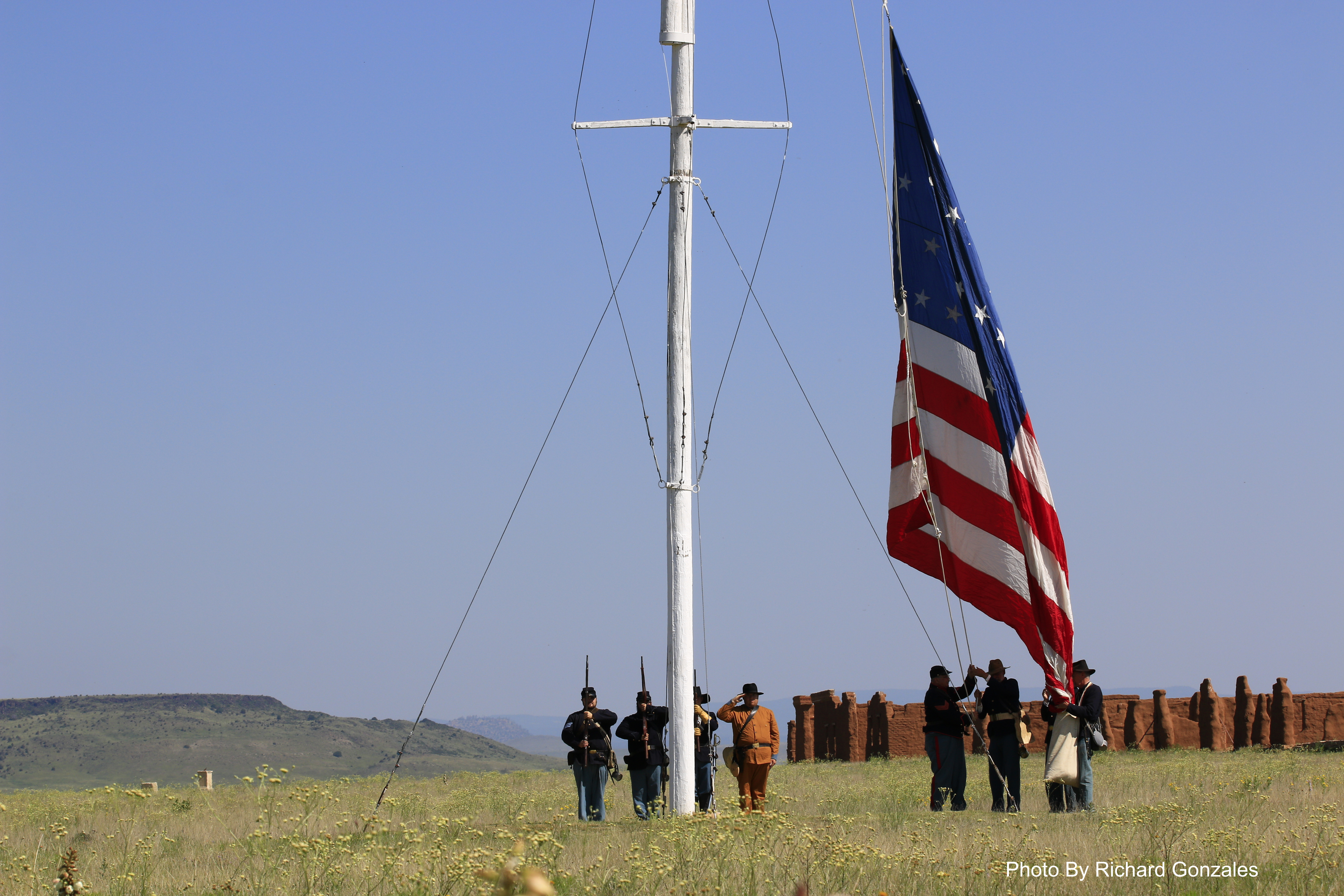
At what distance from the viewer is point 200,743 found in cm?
12075

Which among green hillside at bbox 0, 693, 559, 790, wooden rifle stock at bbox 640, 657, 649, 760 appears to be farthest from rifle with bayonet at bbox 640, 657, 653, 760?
green hillside at bbox 0, 693, 559, 790

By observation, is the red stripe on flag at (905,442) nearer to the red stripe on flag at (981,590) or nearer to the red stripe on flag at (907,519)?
the red stripe on flag at (907,519)

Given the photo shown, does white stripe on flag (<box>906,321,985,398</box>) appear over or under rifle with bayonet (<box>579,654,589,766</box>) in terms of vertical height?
over

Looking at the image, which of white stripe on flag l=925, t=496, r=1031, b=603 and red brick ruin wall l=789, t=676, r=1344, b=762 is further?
red brick ruin wall l=789, t=676, r=1344, b=762

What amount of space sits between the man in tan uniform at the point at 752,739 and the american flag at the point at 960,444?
2877 mm

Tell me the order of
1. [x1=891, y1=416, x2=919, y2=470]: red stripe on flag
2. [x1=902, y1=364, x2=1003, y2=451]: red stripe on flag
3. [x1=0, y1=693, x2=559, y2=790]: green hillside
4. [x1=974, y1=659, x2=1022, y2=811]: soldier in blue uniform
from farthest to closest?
[x1=0, y1=693, x2=559, y2=790]: green hillside → [x1=974, y1=659, x2=1022, y2=811]: soldier in blue uniform → [x1=891, y1=416, x2=919, y2=470]: red stripe on flag → [x1=902, y1=364, x2=1003, y2=451]: red stripe on flag

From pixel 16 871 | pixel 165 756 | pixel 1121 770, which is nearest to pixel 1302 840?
pixel 16 871

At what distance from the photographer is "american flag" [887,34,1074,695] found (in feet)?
40.5

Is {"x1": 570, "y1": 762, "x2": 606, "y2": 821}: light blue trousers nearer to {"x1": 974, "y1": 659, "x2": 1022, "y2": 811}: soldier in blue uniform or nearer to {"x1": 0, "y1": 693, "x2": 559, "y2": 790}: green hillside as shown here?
{"x1": 974, "y1": 659, "x2": 1022, "y2": 811}: soldier in blue uniform

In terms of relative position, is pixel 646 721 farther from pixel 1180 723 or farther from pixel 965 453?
pixel 1180 723

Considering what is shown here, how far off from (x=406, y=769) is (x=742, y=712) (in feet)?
301

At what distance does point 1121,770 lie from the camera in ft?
75.7

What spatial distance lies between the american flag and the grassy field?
2011 mm

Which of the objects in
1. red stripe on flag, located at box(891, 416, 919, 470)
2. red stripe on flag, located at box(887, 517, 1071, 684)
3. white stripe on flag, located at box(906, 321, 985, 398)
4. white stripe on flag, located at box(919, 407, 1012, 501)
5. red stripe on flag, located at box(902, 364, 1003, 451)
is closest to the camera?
red stripe on flag, located at box(887, 517, 1071, 684)
